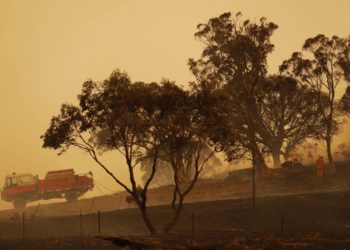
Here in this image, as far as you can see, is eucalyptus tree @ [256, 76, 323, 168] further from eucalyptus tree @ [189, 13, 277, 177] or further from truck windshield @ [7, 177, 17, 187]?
truck windshield @ [7, 177, 17, 187]

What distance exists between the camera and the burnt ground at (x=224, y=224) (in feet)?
86.1

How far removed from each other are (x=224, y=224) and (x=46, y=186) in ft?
95.2

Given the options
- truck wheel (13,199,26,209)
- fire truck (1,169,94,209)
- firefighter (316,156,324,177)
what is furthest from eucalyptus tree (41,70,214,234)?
truck wheel (13,199,26,209)

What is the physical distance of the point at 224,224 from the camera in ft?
111

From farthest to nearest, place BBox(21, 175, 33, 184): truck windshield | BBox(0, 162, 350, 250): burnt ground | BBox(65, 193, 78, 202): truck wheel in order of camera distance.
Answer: BBox(65, 193, 78, 202): truck wheel
BBox(21, 175, 33, 184): truck windshield
BBox(0, 162, 350, 250): burnt ground

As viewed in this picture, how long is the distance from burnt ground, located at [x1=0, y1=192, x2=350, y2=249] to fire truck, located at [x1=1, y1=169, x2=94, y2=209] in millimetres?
16844

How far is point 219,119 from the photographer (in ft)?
94.0

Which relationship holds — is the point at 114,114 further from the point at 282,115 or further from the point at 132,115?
the point at 282,115

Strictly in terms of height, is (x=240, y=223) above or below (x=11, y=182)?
below

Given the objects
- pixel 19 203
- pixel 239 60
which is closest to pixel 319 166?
pixel 239 60

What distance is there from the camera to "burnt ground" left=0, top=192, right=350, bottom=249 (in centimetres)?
2625

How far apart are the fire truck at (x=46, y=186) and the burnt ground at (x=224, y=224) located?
16.8 metres

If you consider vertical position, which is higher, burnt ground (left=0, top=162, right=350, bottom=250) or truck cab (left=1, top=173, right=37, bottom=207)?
truck cab (left=1, top=173, right=37, bottom=207)

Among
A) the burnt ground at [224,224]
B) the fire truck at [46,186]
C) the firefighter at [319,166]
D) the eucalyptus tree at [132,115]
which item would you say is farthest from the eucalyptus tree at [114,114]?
the fire truck at [46,186]
